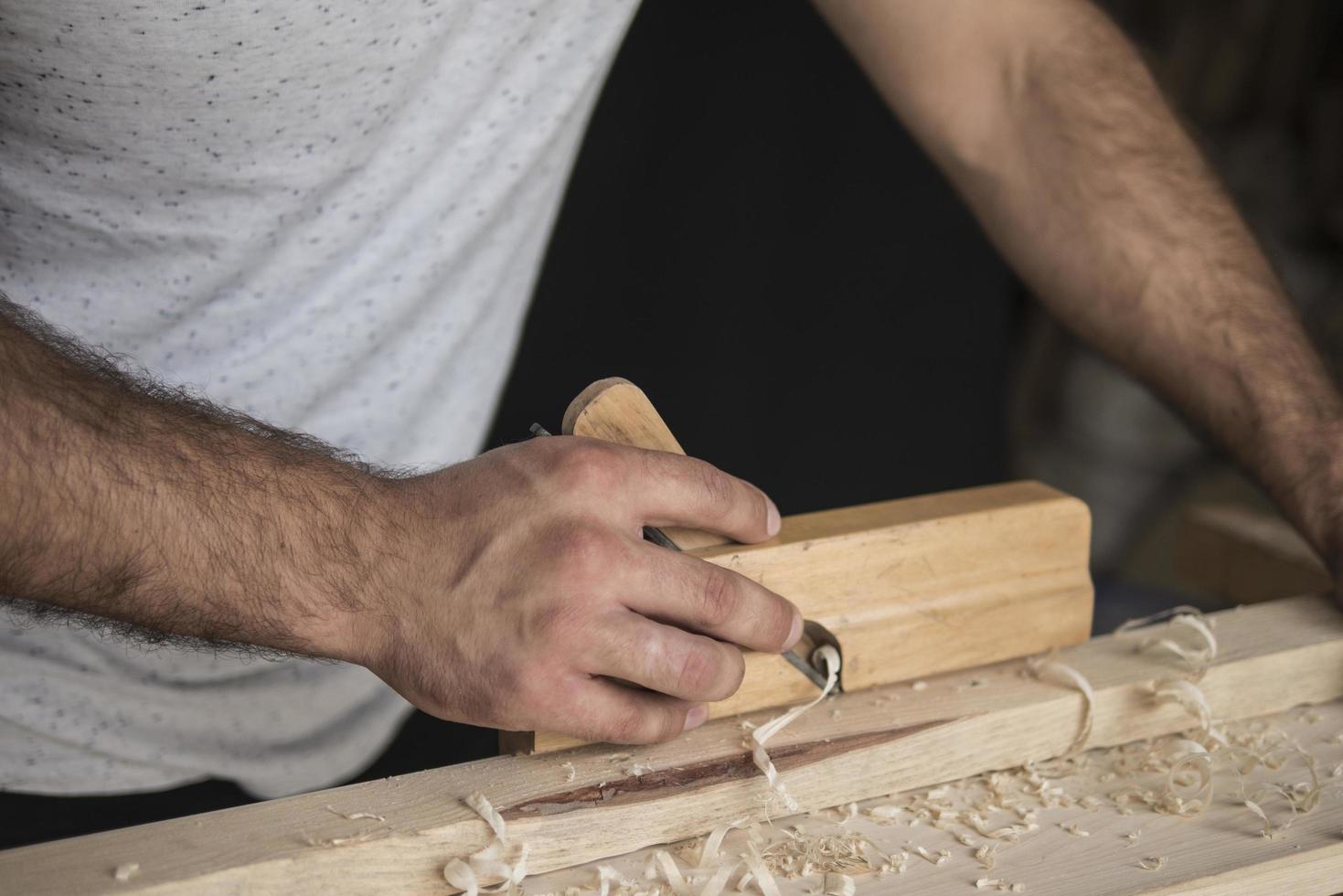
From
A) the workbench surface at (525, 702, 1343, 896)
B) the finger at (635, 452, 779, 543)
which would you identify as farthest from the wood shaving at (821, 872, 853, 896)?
the finger at (635, 452, 779, 543)

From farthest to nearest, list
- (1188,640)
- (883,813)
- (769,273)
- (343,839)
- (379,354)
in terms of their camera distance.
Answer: (769,273) → (379,354) → (1188,640) → (883,813) → (343,839)

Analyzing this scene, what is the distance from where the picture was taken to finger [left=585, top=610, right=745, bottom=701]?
0.74 meters

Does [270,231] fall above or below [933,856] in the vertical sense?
above

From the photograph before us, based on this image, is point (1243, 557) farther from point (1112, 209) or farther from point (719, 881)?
point (719, 881)

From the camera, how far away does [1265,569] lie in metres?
1.40

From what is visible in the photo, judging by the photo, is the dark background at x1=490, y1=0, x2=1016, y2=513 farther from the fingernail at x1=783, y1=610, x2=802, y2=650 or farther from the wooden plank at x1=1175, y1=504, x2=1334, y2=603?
the fingernail at x1=783, y1=610, x2=802, y2=650

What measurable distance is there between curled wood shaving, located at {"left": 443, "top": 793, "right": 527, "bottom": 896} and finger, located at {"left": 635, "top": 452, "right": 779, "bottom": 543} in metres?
0.21

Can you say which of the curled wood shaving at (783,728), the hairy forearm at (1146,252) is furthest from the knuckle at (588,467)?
the hairy forearm at (1146,252)

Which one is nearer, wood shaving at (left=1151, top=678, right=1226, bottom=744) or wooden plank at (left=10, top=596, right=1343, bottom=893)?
wooden plank at (left=10, top=596, right=1343, bottom=893)

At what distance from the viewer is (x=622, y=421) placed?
0.85m

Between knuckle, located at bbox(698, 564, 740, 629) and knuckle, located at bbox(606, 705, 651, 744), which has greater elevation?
knuckle, located at bbox(698, 564, 740, 629)

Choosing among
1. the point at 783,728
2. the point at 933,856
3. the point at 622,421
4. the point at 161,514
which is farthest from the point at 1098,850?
the point at 161,514

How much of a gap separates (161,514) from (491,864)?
11.8 inches

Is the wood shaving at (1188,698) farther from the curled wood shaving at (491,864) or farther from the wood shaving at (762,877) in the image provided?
the curled wood shaving at (491,864)
